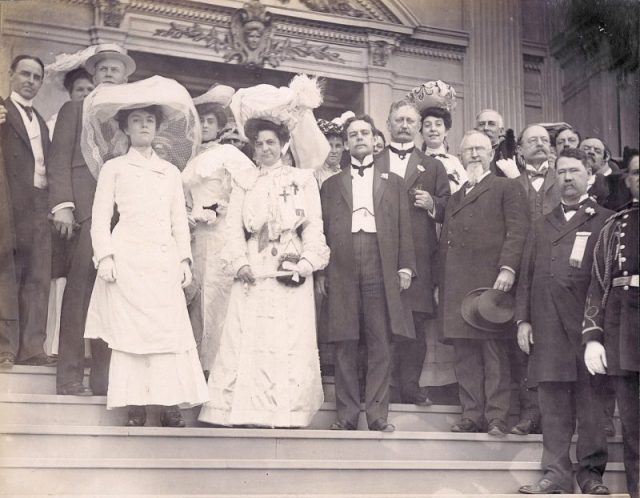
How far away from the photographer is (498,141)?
672cm

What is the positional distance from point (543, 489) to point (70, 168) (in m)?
3.02

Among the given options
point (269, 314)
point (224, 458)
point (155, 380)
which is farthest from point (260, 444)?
point (269, 314)

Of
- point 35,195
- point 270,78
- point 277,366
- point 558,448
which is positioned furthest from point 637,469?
point 35,195

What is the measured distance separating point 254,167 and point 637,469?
261 centimetres

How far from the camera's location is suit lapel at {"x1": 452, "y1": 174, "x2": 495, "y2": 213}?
6.20 metres

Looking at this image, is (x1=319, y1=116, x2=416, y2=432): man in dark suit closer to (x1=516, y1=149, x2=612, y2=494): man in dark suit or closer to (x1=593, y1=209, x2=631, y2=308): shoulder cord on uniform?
(x1=516, y1=149, x2=612, y2=494): man in dark suit

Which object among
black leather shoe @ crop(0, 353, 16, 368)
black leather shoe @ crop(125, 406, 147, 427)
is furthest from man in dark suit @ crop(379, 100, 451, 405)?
black leather shoe @ crop(0, 353, 16, 368)

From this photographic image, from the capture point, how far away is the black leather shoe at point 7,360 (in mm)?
5535

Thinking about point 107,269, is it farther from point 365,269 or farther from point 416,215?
point 416,215

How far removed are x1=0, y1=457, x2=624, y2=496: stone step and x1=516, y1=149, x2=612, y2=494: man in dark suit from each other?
0.13m

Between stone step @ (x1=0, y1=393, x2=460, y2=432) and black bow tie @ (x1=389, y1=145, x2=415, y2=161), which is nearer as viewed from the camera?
stone step @ (x1=0, y1=393, x2=460, y2=432)

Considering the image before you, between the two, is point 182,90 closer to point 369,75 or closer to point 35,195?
point 35,195

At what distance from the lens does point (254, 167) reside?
243 inches

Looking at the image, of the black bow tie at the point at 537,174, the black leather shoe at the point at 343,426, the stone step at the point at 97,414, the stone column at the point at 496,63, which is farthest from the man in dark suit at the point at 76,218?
the black bow tie at the point at 537,174
